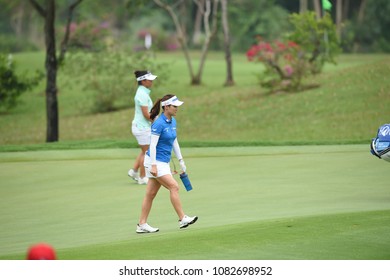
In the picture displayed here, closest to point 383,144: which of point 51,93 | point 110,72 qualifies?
point 51,93

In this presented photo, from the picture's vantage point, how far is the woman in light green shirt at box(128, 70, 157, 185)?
15.9m

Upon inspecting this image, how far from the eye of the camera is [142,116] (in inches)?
653

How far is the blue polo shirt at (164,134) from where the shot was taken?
12.2m

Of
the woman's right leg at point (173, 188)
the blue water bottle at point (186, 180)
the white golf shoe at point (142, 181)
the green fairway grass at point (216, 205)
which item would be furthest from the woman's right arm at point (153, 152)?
the white golf shoe at point (142, 181)

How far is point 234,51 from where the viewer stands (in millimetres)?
71750

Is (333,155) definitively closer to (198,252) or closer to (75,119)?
(198,252)

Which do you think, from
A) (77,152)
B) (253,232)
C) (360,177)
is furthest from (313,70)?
(253,232)

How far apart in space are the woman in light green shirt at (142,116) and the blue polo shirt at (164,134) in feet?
12.0

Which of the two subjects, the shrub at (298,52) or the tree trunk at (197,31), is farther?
the tree trunk at (197,31)

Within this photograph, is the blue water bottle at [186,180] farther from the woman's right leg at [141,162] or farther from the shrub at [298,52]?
the shrub at [298,52]

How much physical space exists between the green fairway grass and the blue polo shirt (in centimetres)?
96

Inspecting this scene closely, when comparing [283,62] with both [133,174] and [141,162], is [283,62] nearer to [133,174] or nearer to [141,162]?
[141,162]

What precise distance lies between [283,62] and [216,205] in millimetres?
23201

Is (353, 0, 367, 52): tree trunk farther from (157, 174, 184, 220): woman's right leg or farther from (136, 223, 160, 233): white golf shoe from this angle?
(136, 223, 160, 233): white golf shoe
